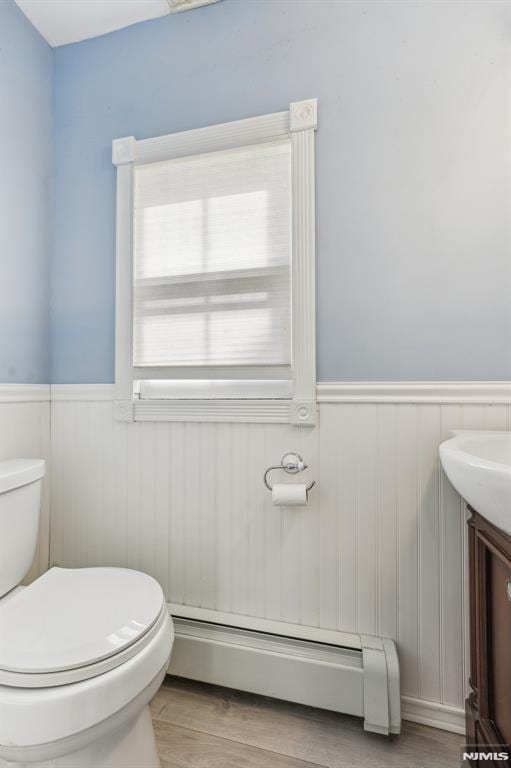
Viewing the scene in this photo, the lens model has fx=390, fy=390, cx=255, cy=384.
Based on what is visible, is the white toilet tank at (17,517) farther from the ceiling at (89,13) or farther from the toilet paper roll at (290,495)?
the ceiling at (89,13)

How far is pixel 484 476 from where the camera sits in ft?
2.24

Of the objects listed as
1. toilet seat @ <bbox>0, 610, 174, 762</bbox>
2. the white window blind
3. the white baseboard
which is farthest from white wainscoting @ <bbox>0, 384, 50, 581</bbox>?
the white baseboard

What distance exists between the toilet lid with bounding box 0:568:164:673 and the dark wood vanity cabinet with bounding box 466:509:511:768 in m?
0.79

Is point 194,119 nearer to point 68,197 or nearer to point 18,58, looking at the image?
point 68,197

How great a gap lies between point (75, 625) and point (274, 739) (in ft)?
2.33

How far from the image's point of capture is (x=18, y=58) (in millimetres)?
1485

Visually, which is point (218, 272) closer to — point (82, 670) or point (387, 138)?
point (387, 138)

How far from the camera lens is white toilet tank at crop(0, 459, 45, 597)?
3.81 feet

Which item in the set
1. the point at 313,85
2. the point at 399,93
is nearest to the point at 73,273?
the point at 313,85

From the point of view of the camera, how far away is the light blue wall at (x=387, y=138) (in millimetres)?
1181

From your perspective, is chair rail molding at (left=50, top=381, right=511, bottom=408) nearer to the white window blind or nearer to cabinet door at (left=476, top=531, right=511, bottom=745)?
the white window blind

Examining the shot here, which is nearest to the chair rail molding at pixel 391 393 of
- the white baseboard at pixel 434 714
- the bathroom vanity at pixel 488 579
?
the bathroom vanity at pixel 488 579

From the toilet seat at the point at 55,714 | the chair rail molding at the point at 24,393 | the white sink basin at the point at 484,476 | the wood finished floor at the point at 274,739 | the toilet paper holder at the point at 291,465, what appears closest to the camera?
the white sink basin at the point at 484,476

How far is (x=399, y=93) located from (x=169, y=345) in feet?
3.70
